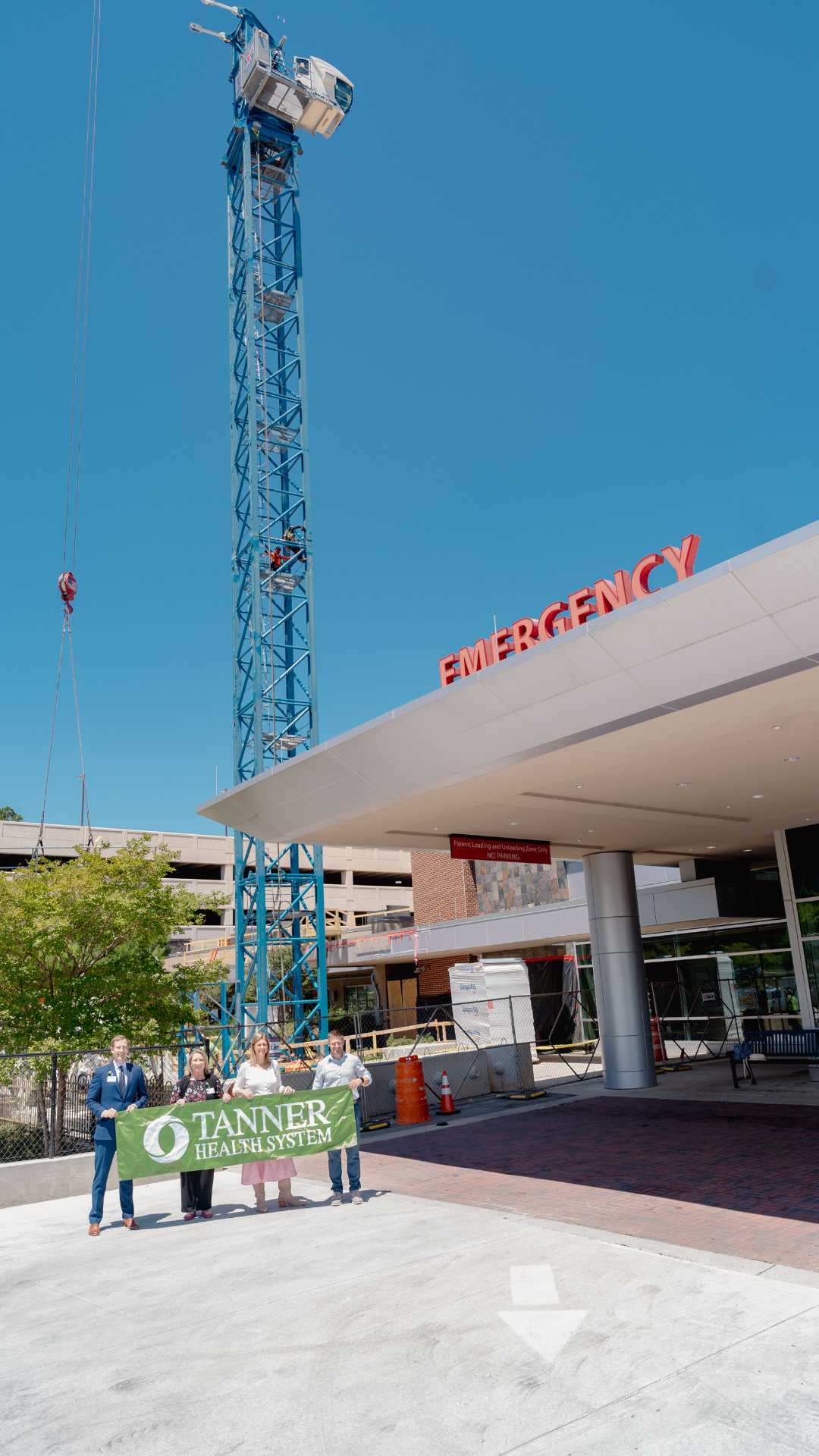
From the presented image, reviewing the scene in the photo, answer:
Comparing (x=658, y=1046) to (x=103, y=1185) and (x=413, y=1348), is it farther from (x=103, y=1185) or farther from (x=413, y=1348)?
(x=413, y=1348)

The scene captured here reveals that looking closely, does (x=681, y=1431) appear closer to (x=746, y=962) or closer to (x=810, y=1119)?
(x=810, y=1119)

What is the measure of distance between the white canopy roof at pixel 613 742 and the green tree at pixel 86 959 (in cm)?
249

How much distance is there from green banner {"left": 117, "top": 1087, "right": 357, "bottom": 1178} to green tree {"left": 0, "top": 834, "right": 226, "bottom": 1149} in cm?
711

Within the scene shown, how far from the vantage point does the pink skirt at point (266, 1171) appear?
442 inches

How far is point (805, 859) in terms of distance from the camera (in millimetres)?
20547

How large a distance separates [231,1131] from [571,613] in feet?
22.3

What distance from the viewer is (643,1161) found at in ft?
39.7

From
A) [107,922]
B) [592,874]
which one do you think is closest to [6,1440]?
[107,922]

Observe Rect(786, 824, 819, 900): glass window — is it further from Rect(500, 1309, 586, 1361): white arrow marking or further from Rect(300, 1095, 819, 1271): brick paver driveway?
Rect(500, 1309, 586, 1361): white arrow marking

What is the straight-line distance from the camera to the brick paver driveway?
885 cm

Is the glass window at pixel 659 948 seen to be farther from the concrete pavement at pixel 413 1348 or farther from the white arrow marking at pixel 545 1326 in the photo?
the white arrow marking at pixel 545 1326

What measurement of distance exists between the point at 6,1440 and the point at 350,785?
10.7 m

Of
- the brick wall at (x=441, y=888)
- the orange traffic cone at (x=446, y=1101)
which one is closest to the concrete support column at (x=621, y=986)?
the orange traffic cone at (x=446, y=1101)

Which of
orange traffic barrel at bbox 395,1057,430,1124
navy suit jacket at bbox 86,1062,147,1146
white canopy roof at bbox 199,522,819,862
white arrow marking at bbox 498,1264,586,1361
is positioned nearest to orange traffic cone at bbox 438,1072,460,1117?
orange traffic barrel at bbox 395,1057,430,1124
